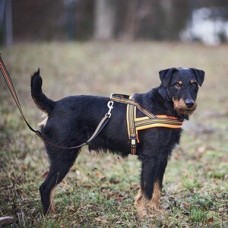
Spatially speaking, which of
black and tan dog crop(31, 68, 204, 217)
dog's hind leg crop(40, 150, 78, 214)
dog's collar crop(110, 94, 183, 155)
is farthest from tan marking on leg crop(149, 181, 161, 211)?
dog's hind leg crop(40, 150, 78, 214)

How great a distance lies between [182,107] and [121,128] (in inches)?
31.9

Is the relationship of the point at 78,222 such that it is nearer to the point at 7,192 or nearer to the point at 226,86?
the point at 7,192

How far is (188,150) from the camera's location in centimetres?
855

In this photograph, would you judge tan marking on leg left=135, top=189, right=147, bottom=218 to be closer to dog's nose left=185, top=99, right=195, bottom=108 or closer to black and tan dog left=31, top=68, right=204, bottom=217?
black and tan dog left=31, top=68, right=204, bottom=217

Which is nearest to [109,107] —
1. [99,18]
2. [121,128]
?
[121,128]

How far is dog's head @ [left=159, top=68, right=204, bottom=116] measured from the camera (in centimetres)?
514

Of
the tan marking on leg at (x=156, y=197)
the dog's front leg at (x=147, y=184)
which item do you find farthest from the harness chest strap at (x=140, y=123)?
the tan marking on leg at (x=156, y=197)

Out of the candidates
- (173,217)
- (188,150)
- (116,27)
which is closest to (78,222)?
(173,217)

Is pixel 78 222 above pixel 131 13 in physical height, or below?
below

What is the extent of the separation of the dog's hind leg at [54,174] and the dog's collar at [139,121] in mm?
751

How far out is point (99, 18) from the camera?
22938mm

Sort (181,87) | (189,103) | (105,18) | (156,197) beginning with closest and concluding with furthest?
(189,103) < (181,87) < (156,197) < (105,18)

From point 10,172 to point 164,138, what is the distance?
7.71 ft

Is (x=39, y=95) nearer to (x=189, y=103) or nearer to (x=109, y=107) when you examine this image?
(x=109, y=107)
